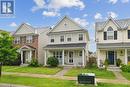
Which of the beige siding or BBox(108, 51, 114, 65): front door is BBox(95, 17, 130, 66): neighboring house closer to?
BBox(108, 51, 114, 65): front door

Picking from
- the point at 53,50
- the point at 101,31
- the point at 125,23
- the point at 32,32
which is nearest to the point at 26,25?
the point at 32,32

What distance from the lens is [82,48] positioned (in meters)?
37.0

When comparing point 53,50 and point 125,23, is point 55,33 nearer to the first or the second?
point 53,50

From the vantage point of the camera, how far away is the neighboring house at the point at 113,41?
3512 centimetres

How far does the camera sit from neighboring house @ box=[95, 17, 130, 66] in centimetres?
3512

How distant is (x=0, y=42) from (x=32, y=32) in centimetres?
1927

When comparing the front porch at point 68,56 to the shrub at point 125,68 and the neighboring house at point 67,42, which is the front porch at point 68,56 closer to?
the neighboring house at point 67,42

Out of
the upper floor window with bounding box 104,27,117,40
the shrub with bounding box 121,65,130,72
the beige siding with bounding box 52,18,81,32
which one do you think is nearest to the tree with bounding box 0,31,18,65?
the shrub with bounding box 121,65,130,72

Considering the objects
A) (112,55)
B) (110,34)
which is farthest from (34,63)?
(110,34)

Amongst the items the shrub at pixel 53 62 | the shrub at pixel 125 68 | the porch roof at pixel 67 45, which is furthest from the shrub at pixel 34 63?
the shrub at pixel 125 68

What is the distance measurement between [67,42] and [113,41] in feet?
28.0

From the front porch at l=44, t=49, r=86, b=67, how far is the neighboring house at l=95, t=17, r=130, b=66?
3.91 meters

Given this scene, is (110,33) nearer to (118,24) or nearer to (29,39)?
(118,24)

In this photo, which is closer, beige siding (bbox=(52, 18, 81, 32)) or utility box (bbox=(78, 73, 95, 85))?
utility box (bbox=(78, 73, 95, 85))
